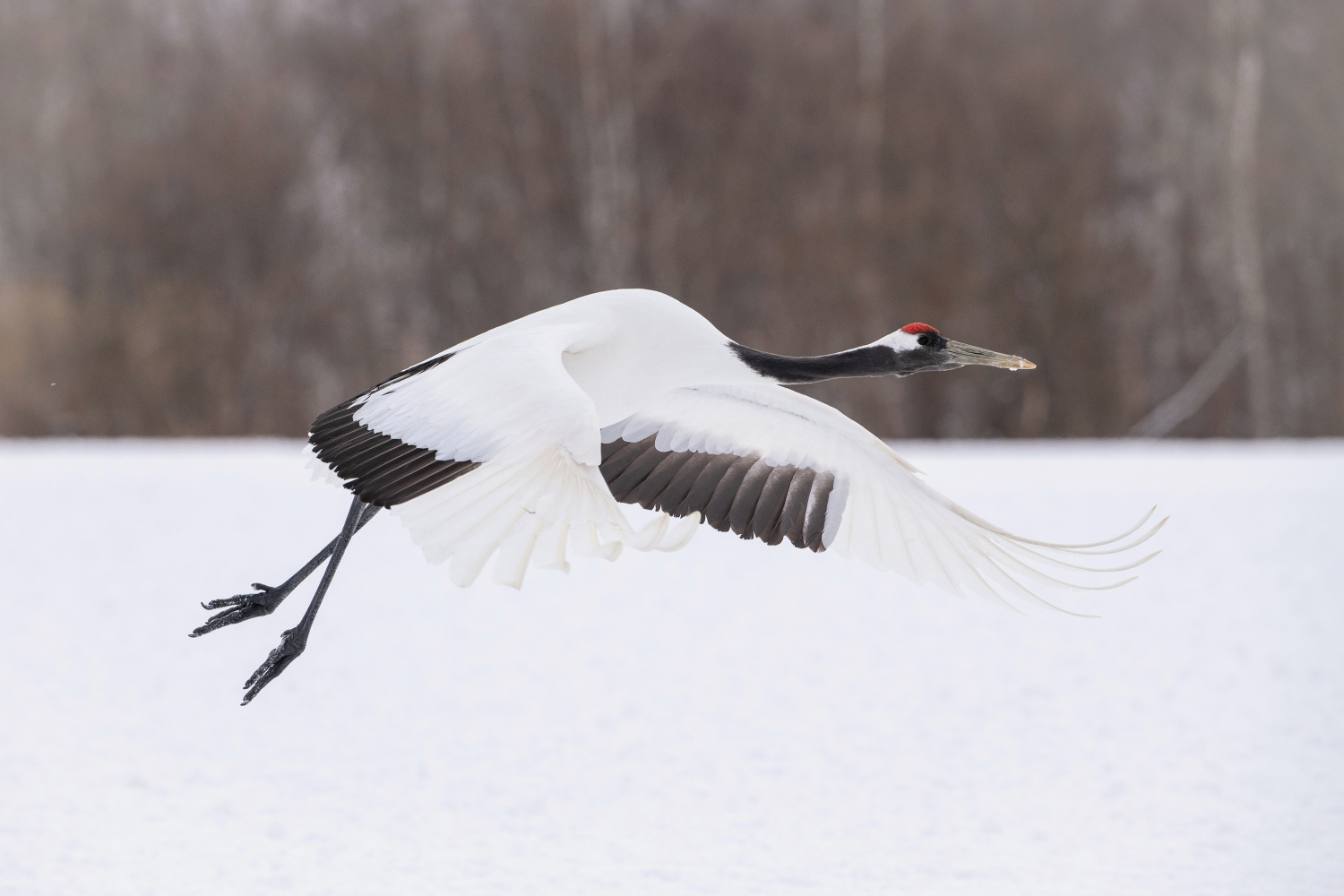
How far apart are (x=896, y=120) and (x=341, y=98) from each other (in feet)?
23.0

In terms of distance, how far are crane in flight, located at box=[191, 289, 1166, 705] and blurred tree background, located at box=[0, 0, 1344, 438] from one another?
1229 cm

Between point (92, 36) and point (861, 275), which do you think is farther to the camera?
point (92, 36)

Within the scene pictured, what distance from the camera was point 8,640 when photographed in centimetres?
711

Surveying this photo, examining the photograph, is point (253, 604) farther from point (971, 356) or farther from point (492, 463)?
point (971, 356)

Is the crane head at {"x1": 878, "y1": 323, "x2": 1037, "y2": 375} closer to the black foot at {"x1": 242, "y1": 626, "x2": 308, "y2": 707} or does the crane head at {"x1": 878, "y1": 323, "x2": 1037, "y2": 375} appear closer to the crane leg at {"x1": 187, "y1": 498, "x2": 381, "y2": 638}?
the crane leg at {"x1": 187, "y1": 498, "x2": 381, "y2": 638}

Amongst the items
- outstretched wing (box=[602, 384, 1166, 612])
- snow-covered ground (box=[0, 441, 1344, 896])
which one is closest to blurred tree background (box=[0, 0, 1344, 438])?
snow-covered ground (box=[0, 441, 1344, 896])

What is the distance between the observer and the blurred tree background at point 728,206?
17.8 metres

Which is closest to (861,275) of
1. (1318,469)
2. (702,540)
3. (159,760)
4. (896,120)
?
(896,120)

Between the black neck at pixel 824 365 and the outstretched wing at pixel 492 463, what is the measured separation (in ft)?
2.21

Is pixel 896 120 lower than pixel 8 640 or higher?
higher

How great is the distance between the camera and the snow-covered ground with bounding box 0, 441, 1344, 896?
4.60m

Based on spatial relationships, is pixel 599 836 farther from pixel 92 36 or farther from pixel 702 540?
pixel 92 36

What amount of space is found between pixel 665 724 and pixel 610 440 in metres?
1.50

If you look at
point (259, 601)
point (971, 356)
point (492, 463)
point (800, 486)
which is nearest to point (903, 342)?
point (971, 356)
